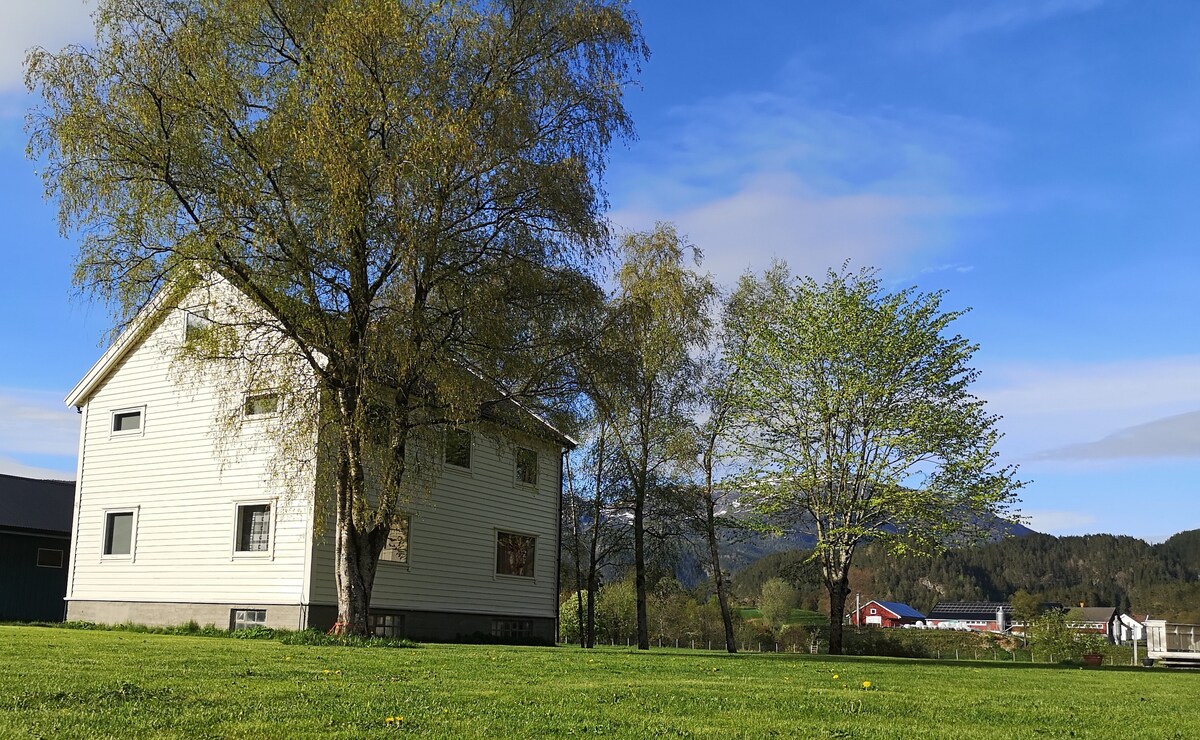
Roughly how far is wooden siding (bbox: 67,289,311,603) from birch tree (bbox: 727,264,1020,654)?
51.2 feet

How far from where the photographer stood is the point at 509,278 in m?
18.2

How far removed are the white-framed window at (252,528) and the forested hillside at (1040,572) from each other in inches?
4317

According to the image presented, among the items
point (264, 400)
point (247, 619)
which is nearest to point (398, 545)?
point (247, 619)

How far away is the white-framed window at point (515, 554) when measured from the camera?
30.4 metres

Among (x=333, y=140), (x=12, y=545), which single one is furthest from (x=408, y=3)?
(x=12, y=545)

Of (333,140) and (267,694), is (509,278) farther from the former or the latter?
(267,694)

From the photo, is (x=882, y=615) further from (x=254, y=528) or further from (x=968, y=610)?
(x=254, y=528)

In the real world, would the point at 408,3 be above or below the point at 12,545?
above

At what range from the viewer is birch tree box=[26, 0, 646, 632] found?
16.7 metres

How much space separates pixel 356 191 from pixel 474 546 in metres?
14.6

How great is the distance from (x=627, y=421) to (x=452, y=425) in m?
13.3

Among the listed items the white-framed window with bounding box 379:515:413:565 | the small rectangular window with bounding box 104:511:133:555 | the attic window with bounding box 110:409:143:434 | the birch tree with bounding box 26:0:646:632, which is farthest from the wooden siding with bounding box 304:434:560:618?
the attic window with bounding box 110:409:143:434

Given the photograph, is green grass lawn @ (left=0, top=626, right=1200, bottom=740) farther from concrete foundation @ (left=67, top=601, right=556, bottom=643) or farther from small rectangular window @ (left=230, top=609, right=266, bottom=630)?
small rectangular window @ (left=230, top=609, right=266, bottom=630)

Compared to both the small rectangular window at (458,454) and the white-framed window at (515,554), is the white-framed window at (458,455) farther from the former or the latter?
the white-framed window at (515,554)
